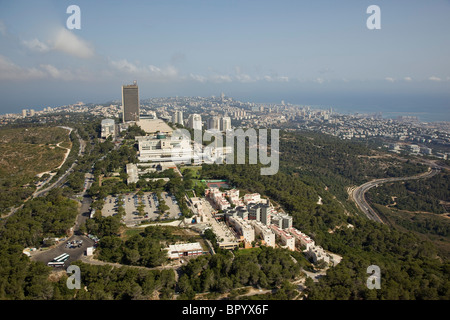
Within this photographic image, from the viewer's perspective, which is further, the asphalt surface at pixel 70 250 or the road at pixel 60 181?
the road at pixel 60 181

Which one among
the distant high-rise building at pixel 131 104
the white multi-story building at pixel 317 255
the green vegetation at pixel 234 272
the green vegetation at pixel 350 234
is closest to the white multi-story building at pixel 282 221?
the green vegetation at pixel 350 234

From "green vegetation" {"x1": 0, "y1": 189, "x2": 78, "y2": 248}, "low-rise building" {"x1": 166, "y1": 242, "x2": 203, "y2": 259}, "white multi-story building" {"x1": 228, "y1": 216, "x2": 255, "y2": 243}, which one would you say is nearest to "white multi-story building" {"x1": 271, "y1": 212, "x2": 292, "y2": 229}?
"white multi-story building" {"x1": 228, "y1": 216, "x2": 255, "y2": 243}

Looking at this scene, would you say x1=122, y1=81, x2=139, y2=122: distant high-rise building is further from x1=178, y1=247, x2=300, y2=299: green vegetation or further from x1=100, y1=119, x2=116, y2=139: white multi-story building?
x1=178, y1=247, x2=300, y2=299: green vegetation

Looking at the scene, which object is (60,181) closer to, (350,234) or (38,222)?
(38,222)

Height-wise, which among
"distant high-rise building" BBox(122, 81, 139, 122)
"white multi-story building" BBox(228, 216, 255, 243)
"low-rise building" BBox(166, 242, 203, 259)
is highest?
"distant high-rise building" BBox(122, 81, 139, 122)

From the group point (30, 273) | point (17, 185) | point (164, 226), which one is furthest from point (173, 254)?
point (17, 185)

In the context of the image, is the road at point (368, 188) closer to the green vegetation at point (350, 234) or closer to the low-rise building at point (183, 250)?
the green vegetation at point (350, 234)

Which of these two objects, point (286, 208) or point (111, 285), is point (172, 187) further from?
point (111, 285)

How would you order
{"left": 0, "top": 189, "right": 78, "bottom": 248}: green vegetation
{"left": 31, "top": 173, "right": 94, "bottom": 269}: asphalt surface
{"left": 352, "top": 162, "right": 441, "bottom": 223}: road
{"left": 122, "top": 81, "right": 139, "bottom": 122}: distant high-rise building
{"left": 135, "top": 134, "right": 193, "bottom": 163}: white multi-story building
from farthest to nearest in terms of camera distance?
{"left": 122, "top": 81, "right": 139, "bottom": 122}: distant high-rise building, {"left": 135, "top": 134, "right": 193, "bottom": 163}: white multi-story building, {"left": 352, "top": 162, "right": 441, "bottom": 223}: road, {"left": 0, "top": 189, "right": 78, "bottom": 248}: green vegetation, {"left": 31, "top": 173, "right": 94, "bottom": 269}: asphalt surface
